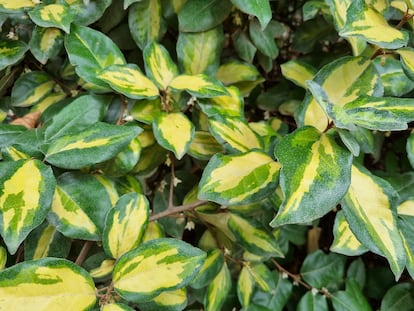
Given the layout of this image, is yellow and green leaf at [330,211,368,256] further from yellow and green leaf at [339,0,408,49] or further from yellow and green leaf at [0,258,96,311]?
yellow and green leaf at [0,258,96,311]

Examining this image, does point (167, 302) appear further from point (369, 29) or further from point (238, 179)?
point (369, 29)

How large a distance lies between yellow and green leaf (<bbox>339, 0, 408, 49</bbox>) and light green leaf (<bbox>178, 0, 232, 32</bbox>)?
0.26 meters

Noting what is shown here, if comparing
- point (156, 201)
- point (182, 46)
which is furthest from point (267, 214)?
point (182, 46)

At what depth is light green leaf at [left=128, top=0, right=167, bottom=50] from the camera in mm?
798

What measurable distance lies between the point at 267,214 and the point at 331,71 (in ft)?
0.88

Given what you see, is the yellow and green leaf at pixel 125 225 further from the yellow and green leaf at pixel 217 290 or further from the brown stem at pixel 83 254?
the yellow and green leaf at pixel 217 290

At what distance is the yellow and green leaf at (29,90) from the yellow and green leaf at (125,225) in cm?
32

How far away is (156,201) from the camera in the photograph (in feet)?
2.71

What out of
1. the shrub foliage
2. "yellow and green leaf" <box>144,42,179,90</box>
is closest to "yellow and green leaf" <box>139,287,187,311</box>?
the shrub foliage

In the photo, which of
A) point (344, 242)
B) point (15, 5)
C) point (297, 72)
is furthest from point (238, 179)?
point (15, 5)

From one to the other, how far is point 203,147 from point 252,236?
0.53 feet

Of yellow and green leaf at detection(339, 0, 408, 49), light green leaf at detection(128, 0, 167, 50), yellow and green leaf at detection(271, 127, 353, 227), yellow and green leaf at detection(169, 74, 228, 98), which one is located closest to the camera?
yellow and green leaf at detection(271, 127, 353, 227)

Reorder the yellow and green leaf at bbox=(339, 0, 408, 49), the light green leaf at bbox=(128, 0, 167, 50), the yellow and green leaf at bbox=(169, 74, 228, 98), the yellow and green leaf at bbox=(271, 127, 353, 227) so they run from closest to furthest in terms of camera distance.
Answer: the yellow and green leaf at bbox=(271, 127, 353, 227) < the yellow and green leaf at bbox=(339, 0, 408, 49) < the yellow and green leaf at bbox=(169, 74, 228, 98) < the light green leaf at bbox=(128, 0, 167, 50)

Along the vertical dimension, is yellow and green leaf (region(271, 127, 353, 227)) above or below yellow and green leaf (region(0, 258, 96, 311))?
above
